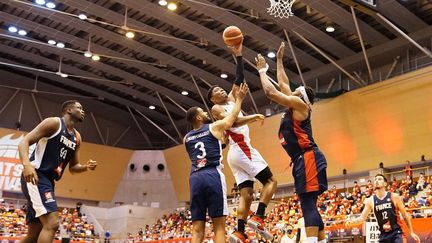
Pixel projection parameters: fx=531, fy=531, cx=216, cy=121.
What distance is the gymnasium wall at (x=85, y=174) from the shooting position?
3447 centimetres

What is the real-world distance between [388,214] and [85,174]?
1241 inches

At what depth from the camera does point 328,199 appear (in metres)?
24.8

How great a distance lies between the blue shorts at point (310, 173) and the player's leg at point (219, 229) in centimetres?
102

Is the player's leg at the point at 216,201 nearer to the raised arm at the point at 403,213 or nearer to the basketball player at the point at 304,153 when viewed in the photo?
the basketball player at the point at 304,153

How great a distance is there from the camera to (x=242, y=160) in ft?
25.5

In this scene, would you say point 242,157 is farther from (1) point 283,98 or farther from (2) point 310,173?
(1) point 283,98

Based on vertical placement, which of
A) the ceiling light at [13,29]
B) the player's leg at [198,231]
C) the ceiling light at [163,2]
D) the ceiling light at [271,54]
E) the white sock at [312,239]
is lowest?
the white sock at [312,239]

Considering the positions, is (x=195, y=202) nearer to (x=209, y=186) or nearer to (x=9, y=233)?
(x=209, y=186)

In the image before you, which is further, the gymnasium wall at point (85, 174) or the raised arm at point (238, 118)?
the gymnasium wall at point (85, 174)

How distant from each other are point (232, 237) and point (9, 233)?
915 inches

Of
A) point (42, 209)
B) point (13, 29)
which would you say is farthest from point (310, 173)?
point (13, 29)

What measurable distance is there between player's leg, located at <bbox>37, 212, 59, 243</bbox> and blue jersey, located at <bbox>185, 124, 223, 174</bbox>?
1834mm

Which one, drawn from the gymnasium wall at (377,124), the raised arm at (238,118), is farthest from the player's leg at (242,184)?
the gymnasium wall at (377,124)

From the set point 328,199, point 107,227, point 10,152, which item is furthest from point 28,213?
point 107,227
